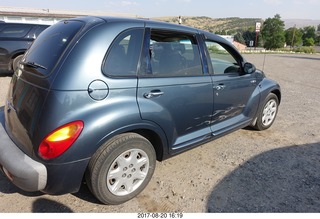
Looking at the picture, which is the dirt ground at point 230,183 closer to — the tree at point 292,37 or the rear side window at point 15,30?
the rear side window at point 15,30

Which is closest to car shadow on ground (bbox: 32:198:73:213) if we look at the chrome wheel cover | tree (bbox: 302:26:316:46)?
the chrome wheel cover

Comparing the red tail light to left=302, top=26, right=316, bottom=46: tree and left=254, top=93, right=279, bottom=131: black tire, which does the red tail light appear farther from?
left=302, top=26, right=316, bottom=46: tree

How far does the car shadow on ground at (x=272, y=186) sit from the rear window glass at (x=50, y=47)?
6.81ft

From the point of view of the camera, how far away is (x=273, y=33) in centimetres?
7381

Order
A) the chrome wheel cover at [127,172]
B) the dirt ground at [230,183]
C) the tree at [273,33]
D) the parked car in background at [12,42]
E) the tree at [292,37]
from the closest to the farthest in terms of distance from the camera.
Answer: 1. the chrome wheel cover at [127,172]
2. the dirt ground at [230,183]
3. the parked car in background at [12,42]
4. the tree at [273,33]
5. the tree at [292,37]

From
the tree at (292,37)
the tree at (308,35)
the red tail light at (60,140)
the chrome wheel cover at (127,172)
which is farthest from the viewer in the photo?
the tree at (308,35)

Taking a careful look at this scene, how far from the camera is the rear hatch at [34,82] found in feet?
6.57

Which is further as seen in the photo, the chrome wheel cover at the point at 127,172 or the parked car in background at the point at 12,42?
the parked car in background at the point at 12,42

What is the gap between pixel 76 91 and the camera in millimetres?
1948

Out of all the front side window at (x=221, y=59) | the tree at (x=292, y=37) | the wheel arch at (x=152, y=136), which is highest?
the tree at (x=292, y=37)

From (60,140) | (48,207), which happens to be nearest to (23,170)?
(60,140)

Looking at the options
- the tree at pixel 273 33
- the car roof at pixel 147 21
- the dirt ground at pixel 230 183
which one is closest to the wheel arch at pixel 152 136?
the dirt ground at pixel 230 183

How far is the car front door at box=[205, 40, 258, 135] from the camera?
3.10 metres

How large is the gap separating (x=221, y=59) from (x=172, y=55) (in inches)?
39.8
